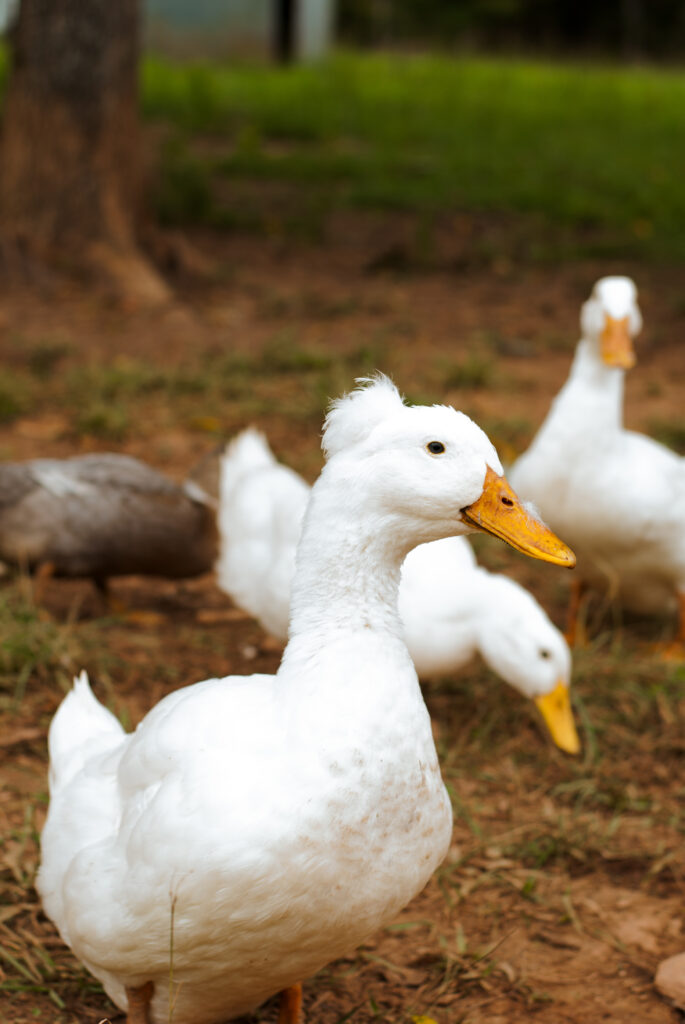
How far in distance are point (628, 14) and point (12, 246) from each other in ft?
78.6

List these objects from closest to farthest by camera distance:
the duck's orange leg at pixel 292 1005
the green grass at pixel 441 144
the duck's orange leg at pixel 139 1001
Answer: the duck's orange leg at pixel 139 1001, the duck's orange leg at pixel 292 1005, the green grass at pixel 441 144

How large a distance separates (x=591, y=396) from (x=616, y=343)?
181 mm

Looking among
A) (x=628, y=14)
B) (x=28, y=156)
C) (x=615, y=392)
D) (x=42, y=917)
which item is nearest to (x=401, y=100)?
(x=28, y=156)

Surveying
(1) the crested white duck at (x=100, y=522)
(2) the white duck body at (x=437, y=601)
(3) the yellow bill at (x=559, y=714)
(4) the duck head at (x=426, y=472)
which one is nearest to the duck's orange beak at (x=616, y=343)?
(2) the white duck body at (x=437, y=601)

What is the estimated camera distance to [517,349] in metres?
6.21

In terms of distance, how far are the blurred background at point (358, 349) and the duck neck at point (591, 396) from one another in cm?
69

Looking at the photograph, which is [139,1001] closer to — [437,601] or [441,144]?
[437,601]

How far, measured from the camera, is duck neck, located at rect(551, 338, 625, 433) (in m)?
3.82

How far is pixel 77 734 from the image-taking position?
7.89 feet

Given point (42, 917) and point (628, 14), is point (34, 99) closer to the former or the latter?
point (42, 917)

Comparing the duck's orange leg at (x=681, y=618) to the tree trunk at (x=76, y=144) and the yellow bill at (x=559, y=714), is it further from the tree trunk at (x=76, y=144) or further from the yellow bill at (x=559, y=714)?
the tree trunk at (x=76, y=144)

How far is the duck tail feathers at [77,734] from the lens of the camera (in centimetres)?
234

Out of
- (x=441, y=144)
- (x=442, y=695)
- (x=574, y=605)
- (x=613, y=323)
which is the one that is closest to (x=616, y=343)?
(x=613, y=323)

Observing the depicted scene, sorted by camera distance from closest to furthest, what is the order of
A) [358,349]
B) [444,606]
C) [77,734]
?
[77,734]
[444,606]
[358,349]
